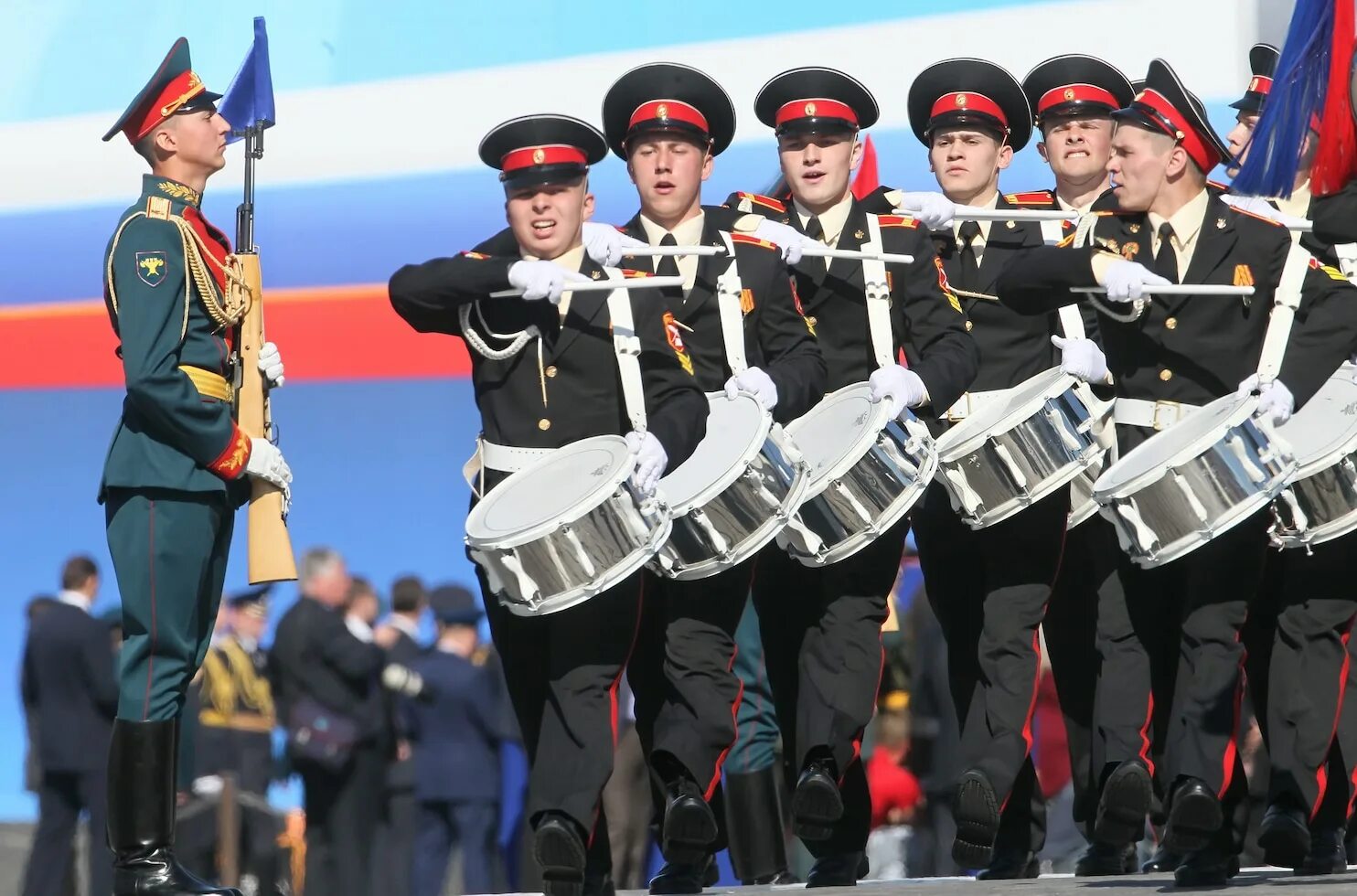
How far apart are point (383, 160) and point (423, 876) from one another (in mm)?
3572

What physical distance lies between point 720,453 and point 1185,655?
1.23 m

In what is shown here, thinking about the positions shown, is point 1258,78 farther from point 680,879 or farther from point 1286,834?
point 680,879

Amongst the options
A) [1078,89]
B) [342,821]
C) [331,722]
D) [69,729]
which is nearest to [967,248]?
[1078,89]

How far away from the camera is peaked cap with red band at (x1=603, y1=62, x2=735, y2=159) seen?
686cm

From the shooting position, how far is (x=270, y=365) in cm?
637

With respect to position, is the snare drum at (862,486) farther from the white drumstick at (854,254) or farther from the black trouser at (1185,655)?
the black trouser at (1185,655)

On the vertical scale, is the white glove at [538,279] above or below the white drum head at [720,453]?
above

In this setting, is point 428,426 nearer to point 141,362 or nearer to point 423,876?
point 423,876

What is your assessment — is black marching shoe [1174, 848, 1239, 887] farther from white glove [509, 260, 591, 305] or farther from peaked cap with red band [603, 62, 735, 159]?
peaked cap with red band [603, 62, 735, 159]

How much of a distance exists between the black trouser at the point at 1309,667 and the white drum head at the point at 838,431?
3.84ft

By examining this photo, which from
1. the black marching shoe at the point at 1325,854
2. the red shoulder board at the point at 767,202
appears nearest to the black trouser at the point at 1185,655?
the black marching shoe at the point at 1325,854

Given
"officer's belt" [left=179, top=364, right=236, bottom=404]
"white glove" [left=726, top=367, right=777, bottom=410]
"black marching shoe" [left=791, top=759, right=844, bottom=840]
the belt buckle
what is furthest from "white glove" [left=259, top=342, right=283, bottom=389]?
the belt buckle

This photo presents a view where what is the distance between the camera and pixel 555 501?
5.78m

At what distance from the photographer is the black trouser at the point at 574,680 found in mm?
5973
